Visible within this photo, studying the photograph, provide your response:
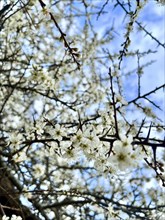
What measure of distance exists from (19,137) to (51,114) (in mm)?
2830

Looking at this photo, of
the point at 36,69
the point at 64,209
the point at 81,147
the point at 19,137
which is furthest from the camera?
the point at 64,209

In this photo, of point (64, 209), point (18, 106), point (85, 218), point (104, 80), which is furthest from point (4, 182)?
point (18, 106)

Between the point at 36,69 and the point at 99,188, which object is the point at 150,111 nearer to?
the point at 36,69

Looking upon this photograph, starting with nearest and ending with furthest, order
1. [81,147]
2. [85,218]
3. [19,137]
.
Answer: [81,147] < [19,137] < [85,218]

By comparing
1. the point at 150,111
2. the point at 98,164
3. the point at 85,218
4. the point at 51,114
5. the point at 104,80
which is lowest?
the point at 98,164

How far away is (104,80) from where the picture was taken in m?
5.73

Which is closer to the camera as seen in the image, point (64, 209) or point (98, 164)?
point (98, 164)

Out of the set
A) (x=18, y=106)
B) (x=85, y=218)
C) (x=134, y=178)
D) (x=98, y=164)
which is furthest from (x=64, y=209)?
(x=98, y=164)

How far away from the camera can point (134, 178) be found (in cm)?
602

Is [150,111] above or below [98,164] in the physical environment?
above

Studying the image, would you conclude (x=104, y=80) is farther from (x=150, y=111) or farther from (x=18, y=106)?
(x=150, y=111)

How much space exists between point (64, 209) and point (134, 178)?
1.15 metres

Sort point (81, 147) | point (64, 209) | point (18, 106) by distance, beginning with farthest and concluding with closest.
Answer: point (18, 106) < point (64, 209) < point (81, 147)


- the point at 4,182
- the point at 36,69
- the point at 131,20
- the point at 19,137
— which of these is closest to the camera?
the point at 131,20
